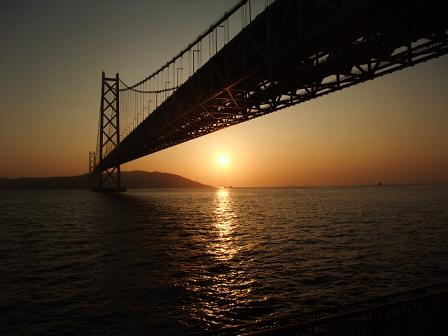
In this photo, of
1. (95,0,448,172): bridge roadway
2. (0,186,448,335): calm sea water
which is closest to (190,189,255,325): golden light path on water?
(0,186,448,335): calm sea water

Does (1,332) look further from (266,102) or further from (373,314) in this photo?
(266,102)

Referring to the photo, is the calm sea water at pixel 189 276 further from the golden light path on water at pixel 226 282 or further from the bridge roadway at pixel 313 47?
the bridge roadway at pixel 313 47

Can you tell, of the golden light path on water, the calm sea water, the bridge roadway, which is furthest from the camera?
the bridge roadway

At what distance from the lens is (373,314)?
6.01 meters

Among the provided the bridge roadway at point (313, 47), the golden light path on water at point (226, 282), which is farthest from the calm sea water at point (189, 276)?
the bridge roadway at point (313, 47)

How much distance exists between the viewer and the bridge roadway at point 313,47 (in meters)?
14.5

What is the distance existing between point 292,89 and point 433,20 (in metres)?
10.4

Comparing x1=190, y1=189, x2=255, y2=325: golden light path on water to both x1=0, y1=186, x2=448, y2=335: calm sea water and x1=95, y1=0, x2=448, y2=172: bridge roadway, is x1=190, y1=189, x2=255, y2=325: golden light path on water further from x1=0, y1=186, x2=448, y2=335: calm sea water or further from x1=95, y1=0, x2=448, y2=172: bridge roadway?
x1=95, y1=0, x2=448, y2=172: bridge roadway

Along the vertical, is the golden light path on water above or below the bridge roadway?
below

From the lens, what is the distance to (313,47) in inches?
717

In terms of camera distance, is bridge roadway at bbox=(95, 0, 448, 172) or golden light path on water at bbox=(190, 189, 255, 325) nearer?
golden light path on water at bbox=(190, 189, 255, 325)

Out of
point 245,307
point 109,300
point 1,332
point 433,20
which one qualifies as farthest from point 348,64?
point 1,332

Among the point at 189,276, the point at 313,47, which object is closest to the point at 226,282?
the point at 189,276

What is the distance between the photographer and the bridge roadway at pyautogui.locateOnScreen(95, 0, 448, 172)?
47.5 ft
